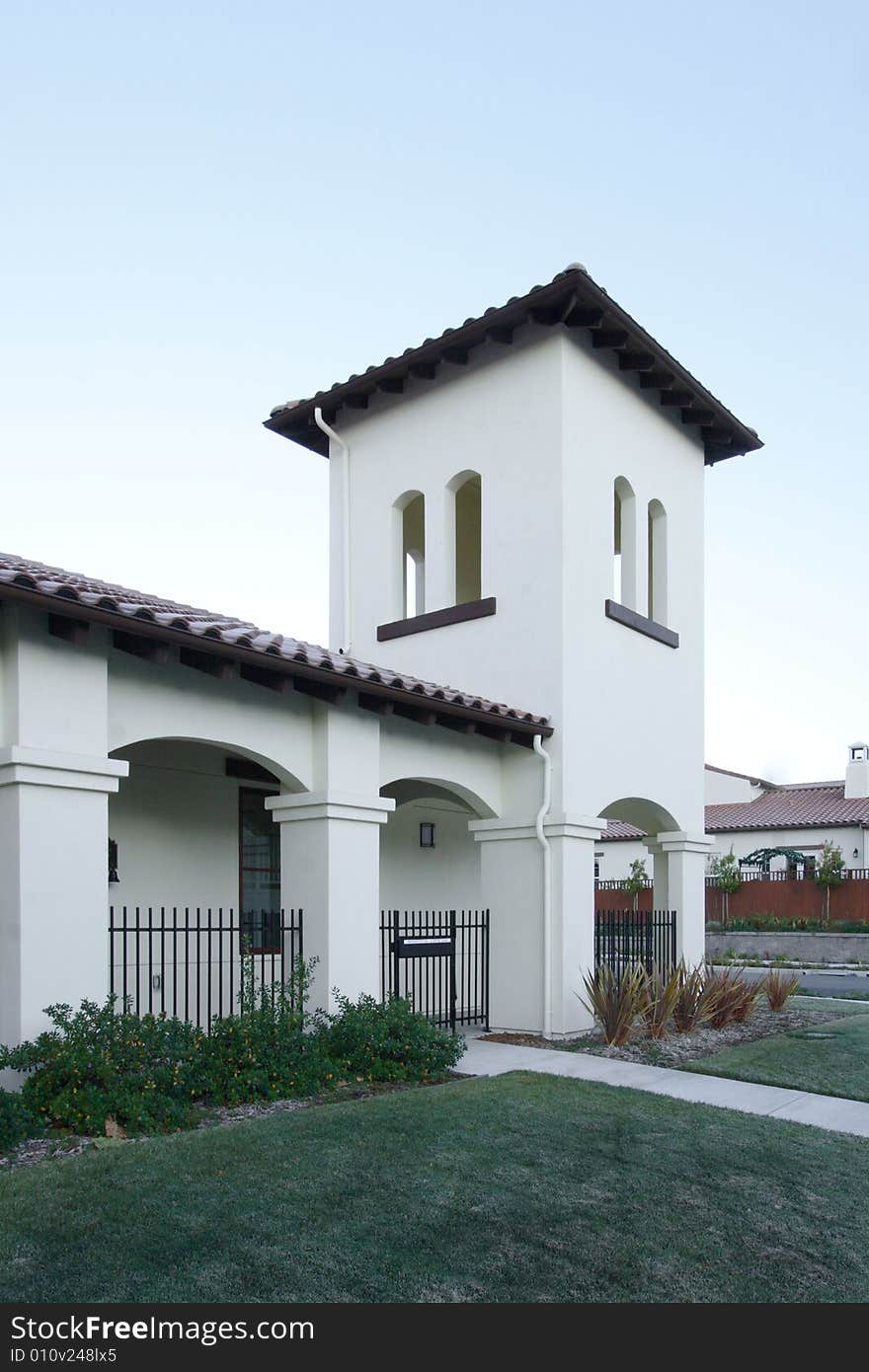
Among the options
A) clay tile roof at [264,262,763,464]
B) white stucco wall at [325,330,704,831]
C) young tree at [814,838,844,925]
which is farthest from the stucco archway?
young tree at [814,838,844,925]

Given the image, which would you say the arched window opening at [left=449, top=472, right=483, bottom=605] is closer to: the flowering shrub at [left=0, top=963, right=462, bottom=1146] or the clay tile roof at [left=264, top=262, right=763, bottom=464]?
the clay tile roof at [left=264, top=262, right=763, bottom=464]

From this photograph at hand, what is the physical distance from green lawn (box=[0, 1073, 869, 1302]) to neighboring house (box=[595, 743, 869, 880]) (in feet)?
110

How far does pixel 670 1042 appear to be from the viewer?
12.1m

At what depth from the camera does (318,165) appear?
15250 millimetres

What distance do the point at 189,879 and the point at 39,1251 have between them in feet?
23.5

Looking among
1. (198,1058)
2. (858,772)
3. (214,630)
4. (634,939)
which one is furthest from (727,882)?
(214,630)

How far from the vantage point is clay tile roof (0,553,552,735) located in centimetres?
767

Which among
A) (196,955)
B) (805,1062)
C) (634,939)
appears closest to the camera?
(805,1062)

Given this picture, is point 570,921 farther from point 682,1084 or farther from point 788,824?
point 788,824

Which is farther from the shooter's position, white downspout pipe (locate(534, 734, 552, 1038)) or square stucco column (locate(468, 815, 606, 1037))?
square stucco column (locate(468, 815, 606, 1037))

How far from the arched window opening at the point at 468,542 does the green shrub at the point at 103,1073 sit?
938 cm

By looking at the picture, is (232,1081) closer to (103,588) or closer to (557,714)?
(103,588)

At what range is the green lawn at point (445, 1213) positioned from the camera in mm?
4902

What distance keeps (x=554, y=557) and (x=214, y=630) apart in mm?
5512
